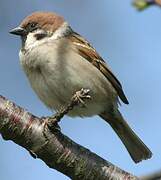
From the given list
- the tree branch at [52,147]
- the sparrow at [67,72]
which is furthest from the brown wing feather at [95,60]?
the tree branch at [52,147]

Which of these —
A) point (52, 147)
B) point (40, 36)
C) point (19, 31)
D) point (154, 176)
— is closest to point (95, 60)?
point (40, 36)

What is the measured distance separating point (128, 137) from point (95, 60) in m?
0.59

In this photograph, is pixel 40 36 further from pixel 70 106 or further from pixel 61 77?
pixel 70 106

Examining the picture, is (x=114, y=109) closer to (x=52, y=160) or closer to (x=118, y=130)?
(x=118, y=130)

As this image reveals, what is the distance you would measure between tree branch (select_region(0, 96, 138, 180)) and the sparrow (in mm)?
977

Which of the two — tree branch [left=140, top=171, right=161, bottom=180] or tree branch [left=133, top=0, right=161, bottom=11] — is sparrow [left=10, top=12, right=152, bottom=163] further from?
tree branch [left=140, top=171, right=161, bottom=180]

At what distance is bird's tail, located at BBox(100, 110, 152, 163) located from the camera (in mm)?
3014

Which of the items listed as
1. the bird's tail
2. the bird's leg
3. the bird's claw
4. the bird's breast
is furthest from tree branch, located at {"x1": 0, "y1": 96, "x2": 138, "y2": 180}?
the bird's tail

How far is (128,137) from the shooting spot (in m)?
3.27

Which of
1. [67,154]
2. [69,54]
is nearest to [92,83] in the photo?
[69,54]

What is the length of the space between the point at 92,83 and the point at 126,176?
1218 millimetres

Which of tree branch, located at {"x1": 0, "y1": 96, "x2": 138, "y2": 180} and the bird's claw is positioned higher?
the bird's claw

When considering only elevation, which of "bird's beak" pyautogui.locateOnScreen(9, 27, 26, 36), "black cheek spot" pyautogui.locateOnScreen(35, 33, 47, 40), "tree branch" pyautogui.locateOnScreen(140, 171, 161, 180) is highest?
"tree branch" pyautogui.locateOnScreen(140, 171, 161, 180)

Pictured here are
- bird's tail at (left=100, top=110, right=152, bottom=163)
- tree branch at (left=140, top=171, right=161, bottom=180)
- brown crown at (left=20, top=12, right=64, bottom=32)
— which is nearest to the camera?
tree branch at (left=140, top=171, right=161, bottom=180)
